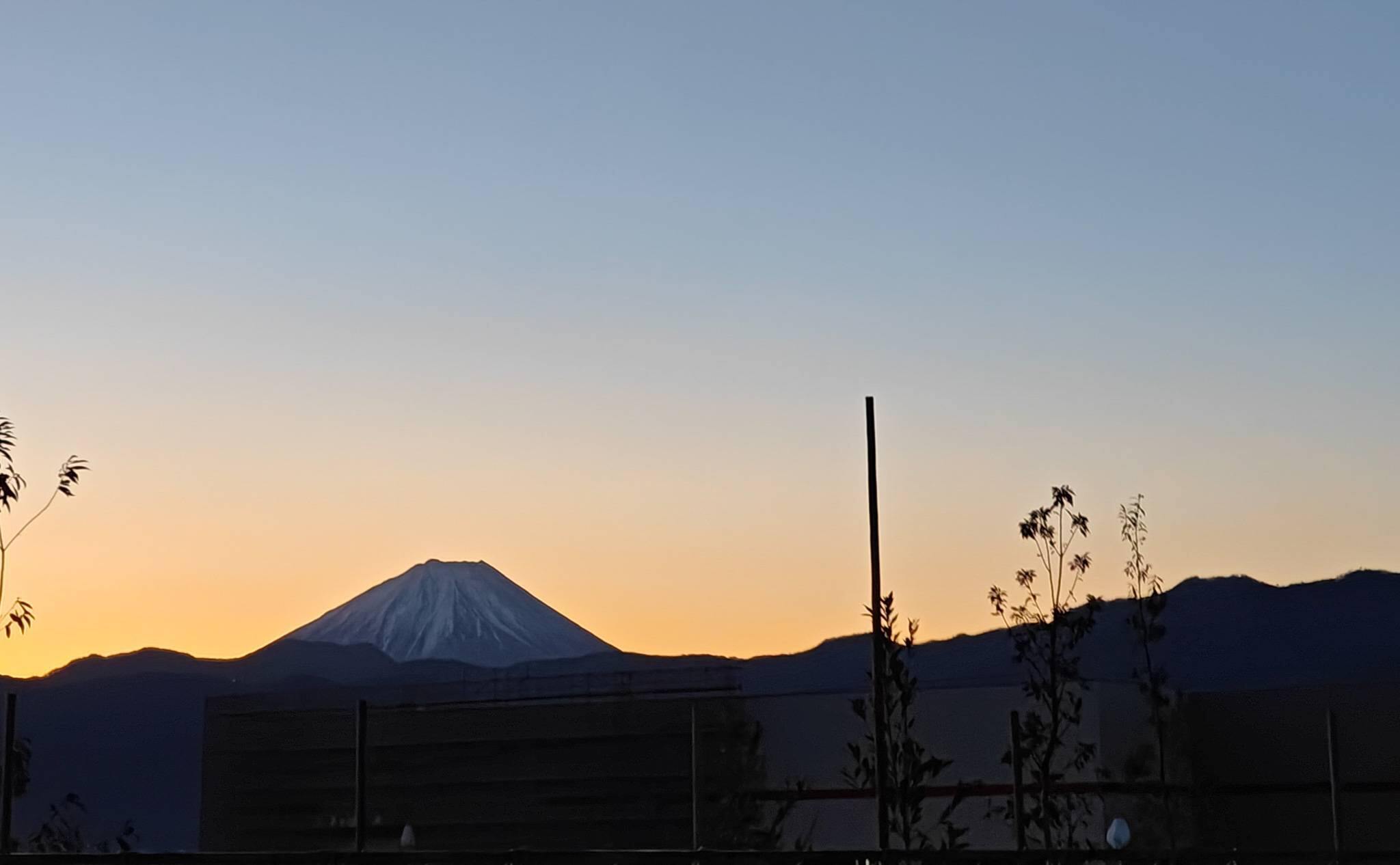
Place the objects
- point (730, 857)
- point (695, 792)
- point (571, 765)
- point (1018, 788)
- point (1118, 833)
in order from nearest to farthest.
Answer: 1. point (730, 857)
2. point (695, 792)
3. point (1018, 788)
4. point (1118, 833)
5. point (571, 765)

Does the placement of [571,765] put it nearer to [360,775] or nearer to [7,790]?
[7,790]

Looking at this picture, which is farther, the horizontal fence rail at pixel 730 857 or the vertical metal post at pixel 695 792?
the vertical metal post at pixel 695 792

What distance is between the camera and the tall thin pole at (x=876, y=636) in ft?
61.8

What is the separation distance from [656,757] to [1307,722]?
69.8 feet

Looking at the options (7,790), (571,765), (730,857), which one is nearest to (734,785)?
(571,765)

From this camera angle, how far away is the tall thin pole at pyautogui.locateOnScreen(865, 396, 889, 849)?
1884 cm

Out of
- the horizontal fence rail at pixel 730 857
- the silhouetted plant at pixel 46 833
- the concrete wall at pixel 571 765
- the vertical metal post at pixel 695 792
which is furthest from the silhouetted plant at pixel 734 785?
the horizontal fence rail at pixel 730 857

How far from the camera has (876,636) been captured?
1955 cm

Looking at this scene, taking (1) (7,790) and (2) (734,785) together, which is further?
(2) (734,785)

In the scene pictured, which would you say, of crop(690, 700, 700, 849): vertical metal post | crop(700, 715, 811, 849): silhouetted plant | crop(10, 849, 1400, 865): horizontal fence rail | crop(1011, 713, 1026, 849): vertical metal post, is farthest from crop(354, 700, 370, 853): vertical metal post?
crop(700, 715, 811, 849): silhouetted plant

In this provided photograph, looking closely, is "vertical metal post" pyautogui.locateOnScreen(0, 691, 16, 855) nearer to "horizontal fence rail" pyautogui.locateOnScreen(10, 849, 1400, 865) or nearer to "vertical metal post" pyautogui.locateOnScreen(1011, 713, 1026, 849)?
"horizontal fence rail" pyautogui.locateOnScreen(10, 849, 1400, 865)

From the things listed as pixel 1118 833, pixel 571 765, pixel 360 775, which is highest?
pixel 571 765

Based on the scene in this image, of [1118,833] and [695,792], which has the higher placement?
[695,792]

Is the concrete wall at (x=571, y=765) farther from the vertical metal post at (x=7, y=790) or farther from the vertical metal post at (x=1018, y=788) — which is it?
the vertical metal post at (x=7, y=790)
